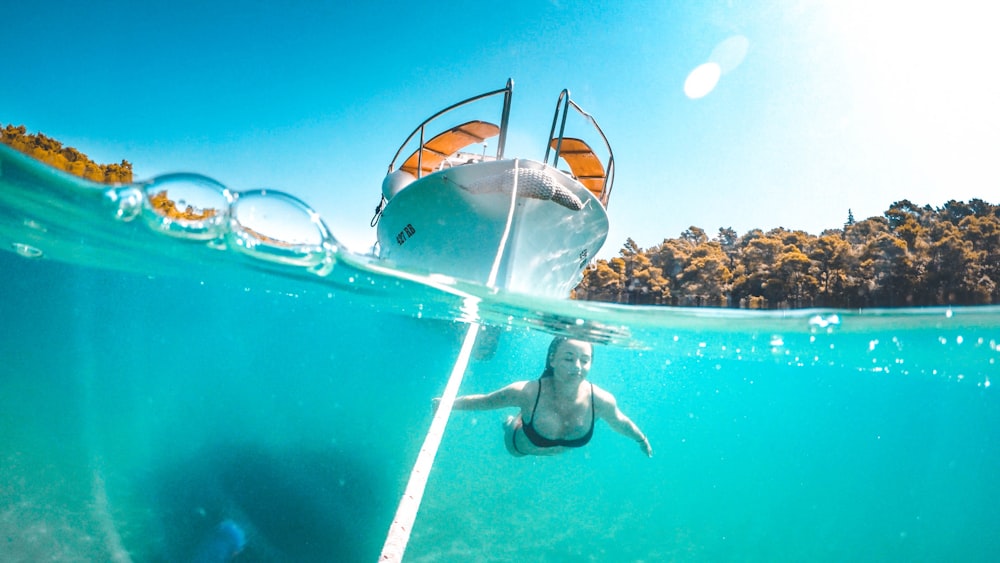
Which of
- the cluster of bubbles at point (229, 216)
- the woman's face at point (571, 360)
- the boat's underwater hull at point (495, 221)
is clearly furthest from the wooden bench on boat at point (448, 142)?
the woman's face at point (571, 360)

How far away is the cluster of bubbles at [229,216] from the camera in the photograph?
393 centimetres

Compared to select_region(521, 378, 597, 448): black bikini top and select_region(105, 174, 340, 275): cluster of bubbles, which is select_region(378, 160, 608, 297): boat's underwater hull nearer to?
select_region(105, 174, 340, 275): cluster of bubbles

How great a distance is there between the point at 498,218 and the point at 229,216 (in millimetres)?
3568

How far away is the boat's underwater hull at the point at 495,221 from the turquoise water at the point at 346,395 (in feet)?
1.99

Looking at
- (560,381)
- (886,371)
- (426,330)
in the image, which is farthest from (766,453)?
(560,381)

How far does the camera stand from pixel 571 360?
20.0ft

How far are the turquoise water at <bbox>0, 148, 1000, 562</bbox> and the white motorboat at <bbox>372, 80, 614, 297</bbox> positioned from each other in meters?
0.61

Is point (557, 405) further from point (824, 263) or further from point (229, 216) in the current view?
point (824, 263)

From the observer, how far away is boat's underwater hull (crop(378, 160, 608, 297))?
605cm

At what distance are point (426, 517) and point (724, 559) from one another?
10.2m

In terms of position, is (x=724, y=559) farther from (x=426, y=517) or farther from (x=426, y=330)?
(x=426, y=330)

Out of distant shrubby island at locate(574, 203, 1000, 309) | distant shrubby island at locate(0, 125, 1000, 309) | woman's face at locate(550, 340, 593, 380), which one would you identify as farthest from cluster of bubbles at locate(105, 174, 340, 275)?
distant shrubby island at locate(574, 203, 1000, 309)

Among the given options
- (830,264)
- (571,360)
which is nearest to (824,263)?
(830,264)

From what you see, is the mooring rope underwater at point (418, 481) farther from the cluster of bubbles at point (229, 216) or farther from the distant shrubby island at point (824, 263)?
the distant shrubby island at point (824, 263)
